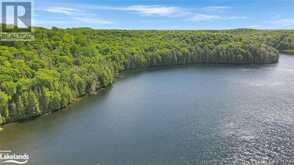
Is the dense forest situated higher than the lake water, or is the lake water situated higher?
the dense forest

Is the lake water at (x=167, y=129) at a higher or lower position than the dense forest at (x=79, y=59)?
lower

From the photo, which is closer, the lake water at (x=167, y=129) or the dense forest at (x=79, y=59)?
the lake water at (x=167, y=129)

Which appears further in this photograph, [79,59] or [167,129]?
[79,59]

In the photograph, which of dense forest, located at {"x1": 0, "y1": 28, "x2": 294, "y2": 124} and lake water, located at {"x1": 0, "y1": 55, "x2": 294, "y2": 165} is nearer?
lake water, located at {"x1": 0, "y1": 55, "x2": 294, "y2": 165}
